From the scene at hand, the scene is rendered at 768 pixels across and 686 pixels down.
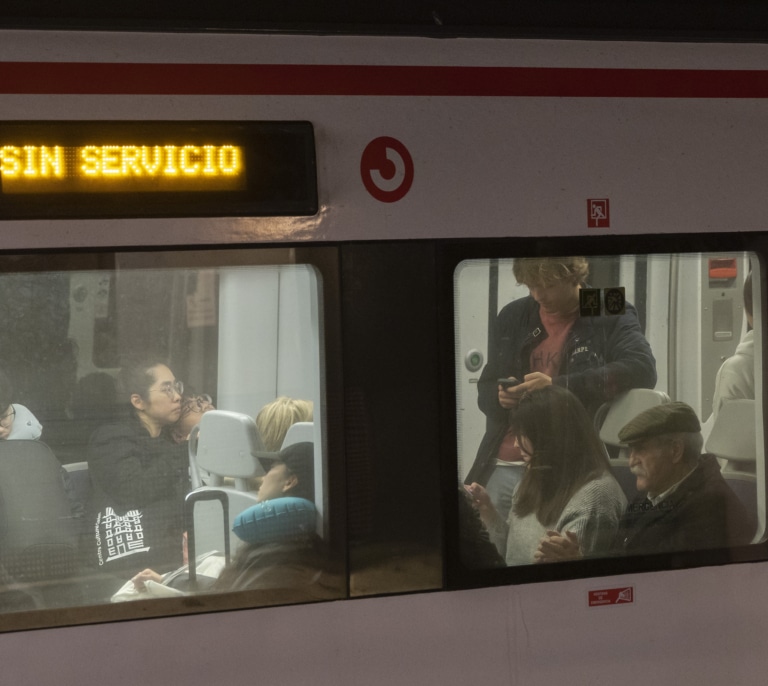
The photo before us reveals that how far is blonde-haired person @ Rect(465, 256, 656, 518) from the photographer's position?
2.95 meters

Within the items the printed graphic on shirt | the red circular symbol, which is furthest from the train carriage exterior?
the printed graphic on shirt

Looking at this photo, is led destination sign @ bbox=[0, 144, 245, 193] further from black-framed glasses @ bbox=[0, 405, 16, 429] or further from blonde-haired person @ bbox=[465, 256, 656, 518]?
blonde-haired person @ bbox=[465, 256, 656, 518]

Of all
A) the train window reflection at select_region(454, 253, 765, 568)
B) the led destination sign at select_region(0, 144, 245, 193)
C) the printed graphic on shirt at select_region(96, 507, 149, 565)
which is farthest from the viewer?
the train window reflection at select_region(454, 253, 765, 568)

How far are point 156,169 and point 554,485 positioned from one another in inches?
57.7

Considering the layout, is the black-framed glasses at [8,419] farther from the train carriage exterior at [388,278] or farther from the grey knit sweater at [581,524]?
the grey knit sweater at [581,524]

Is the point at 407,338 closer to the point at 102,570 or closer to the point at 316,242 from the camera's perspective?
the point at 316,242

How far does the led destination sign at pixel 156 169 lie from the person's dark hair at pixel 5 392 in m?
0.43

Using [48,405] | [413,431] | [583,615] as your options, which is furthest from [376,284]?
[583,615]

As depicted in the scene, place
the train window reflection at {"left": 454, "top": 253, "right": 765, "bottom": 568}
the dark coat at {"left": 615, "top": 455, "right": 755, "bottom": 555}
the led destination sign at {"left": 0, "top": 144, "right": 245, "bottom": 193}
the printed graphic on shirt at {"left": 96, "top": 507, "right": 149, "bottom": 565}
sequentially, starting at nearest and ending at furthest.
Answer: the led destination sign at {"left": 0, "top": 144, "right": 245, "bottom": 193} < the printed graphic on shirt at {"left": 96, "top": 507, "right": 149, "bottom": 565} < the train window reflection at {"left": 454, "top": 253, "right": 765, "bottom": 568} < the dark coat at {"left": 615, "top": 455, "right": 755, "bottom": 555}

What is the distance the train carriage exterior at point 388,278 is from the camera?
267cm

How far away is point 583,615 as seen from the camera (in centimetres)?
301

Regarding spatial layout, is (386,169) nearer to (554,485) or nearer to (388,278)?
(388,278)

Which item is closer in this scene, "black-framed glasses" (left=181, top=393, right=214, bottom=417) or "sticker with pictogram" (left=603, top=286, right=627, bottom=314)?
"black-framed glasses" (left=181, top=393, right=214, bottom=417)

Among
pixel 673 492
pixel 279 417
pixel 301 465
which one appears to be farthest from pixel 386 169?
pixel 673 492
